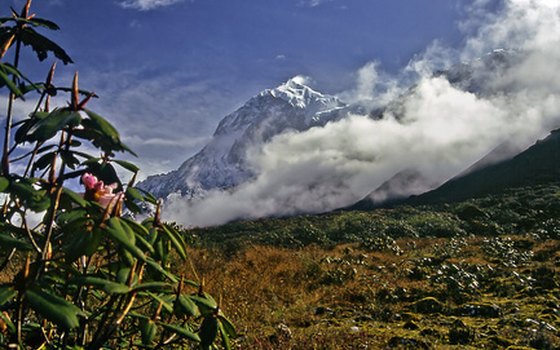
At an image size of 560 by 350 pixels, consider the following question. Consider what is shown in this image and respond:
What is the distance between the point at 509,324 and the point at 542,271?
431 centimetres

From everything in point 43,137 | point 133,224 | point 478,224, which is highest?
point 43,137

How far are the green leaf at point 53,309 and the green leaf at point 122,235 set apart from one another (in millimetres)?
238

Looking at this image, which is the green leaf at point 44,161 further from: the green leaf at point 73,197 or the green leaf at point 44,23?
the green leaf at point 44,23

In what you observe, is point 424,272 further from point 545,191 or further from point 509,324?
point 545,191

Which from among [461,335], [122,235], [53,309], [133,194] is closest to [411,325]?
[461,335]

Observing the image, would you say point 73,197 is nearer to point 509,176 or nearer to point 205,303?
point 205,303

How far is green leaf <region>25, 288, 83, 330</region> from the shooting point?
1323 mm

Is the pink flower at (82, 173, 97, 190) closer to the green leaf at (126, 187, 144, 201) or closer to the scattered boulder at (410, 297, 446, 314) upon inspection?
the green leaf at (126, 187, 144, 201)

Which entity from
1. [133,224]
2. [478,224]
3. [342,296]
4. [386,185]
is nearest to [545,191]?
[478,224]

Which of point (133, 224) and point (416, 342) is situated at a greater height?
point (133, 224)

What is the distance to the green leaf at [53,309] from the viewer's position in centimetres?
132

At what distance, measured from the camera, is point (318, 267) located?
31.9ft

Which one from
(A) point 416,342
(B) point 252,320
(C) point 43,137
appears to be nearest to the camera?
(C) point 43,137

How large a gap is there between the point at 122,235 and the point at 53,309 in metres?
0.29
